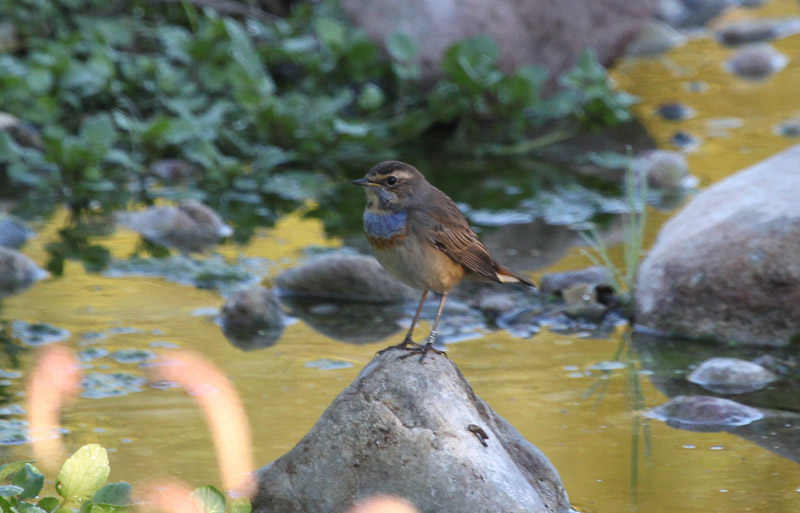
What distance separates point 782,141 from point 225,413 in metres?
5.96

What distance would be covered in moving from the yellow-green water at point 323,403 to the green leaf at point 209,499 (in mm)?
701

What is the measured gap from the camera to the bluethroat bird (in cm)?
434

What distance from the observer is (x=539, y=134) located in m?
10.0

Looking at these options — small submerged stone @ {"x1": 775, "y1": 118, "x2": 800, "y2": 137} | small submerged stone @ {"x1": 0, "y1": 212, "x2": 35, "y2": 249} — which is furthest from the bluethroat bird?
small submerged stone @ {"x1": 775, "y1": 118, "x2": 800, "y2": 137}

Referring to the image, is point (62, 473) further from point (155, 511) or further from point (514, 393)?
point (514, 393)

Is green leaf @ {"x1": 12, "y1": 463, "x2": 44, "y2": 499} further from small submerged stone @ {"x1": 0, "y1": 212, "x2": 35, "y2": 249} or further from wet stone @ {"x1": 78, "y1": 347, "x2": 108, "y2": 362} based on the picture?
small submerged stone @ {"x1": 0, "y1": 212, "x2": 35, "y2": 249}

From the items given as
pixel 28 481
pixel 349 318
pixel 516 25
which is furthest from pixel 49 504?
pixel 516 25

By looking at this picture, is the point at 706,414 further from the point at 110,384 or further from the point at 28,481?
the point at 28,481

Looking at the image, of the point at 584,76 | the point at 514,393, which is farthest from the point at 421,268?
the point at 584,76

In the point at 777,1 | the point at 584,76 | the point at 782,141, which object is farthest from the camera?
the point at 777,1

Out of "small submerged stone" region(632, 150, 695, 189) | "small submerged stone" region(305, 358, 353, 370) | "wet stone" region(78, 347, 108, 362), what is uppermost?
"small submerged stone" region(632, 150, 695, 189)

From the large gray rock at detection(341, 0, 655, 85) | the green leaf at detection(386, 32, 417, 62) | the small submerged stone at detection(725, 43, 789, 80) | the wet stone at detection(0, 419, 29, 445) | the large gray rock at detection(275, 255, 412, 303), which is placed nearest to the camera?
the wet stone at detection(0, 419, 29, 445)

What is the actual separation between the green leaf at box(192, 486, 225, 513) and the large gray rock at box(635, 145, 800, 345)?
2.99 meters

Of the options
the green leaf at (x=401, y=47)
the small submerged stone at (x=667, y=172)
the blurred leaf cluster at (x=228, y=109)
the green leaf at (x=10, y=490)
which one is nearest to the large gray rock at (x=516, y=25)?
the blurred leaf cluster at (x=228, y=109)
